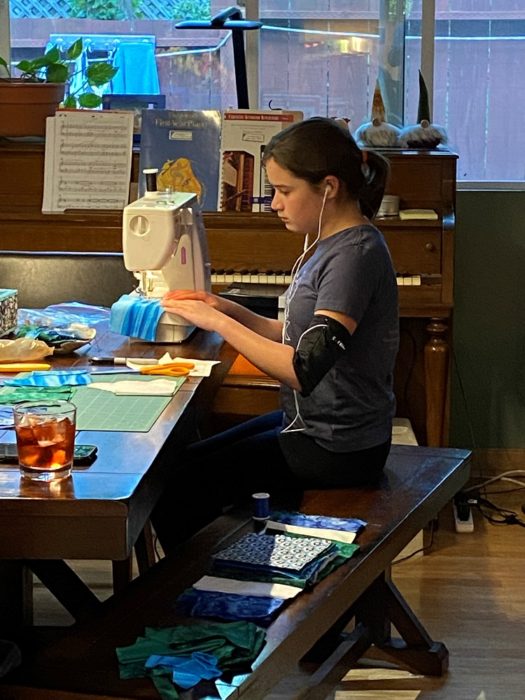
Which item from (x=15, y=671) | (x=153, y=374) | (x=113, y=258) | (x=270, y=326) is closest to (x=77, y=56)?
(x=113, y=258)

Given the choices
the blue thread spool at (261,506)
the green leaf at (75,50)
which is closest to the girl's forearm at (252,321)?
the blue thread spool at (261,506)

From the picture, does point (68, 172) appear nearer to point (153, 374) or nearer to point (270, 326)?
point (270, 326)

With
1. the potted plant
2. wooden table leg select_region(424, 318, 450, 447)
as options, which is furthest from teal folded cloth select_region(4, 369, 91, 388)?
the potted plant

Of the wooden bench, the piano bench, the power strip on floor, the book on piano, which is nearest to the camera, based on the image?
the wooden bench

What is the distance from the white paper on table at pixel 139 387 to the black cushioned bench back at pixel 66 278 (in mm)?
932

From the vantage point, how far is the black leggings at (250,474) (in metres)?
2.45

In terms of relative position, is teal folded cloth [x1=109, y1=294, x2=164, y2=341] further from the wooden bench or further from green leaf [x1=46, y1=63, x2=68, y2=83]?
green leaf [x1=46, y1=63, x2=68, y2=83]

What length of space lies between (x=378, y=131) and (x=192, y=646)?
2.60 metres

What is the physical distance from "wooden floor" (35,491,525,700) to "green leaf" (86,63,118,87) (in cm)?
167

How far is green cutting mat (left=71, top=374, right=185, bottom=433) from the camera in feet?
6.63

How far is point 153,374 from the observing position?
2.37 m

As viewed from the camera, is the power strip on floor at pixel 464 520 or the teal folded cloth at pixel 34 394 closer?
the teal folded cloth at pixel 34 394

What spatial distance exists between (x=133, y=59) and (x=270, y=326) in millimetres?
2013

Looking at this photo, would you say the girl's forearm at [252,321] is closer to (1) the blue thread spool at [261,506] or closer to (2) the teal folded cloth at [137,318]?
(2) the teal folded cloth at [137,318]
